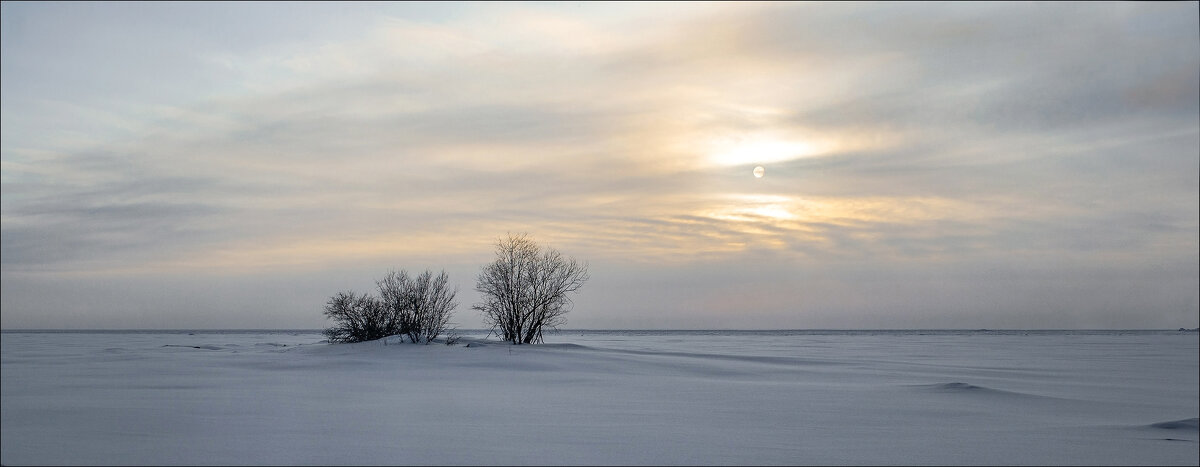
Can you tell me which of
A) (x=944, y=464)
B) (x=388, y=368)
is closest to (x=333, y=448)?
(x=944, y=464)

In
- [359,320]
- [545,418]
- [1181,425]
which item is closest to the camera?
[545,418]

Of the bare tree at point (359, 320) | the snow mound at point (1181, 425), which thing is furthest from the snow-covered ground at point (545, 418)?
the bare tree at point (359, 320)

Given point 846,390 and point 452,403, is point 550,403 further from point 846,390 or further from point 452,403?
point 846,390

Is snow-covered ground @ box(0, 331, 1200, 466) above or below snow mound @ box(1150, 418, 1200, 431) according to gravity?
above

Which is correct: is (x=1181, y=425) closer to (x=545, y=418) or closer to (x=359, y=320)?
(x=545, y=418)

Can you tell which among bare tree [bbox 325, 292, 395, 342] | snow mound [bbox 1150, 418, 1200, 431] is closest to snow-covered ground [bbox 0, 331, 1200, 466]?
snow mound [bbox 1150, 418, 1200, 431]

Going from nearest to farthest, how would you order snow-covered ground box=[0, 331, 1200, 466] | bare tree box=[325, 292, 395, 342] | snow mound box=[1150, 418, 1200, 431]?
snow-covered ground box=[0, 331, 1200, 466], snow mound box=[1150, 418, 1200, 431], bare tree box=[325, 292, 395, 342]

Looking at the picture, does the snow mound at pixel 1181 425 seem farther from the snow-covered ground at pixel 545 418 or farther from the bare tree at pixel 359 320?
the bare tree at pixel 359 320

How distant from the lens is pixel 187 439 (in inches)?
352

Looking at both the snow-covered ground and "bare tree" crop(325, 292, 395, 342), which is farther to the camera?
"bare tree" crop(325, 292, 395, 342)

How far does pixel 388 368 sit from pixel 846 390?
1205 cm

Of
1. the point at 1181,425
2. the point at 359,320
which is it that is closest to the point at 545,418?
the point at 1181,425

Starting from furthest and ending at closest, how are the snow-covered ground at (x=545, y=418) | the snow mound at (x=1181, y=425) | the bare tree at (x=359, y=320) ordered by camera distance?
the bare tree at (x=359, y=320), the snow mound at (x=1181, y=425), the snow-covered ground at (x=545, y=418)

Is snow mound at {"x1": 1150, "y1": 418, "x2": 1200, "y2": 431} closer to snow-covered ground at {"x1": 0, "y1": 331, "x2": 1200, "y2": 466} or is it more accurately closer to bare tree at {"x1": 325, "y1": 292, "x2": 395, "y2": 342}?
snow-covered ground at {"x1": 0, "y1": 331, "x2": 1200, "y2": 466}
